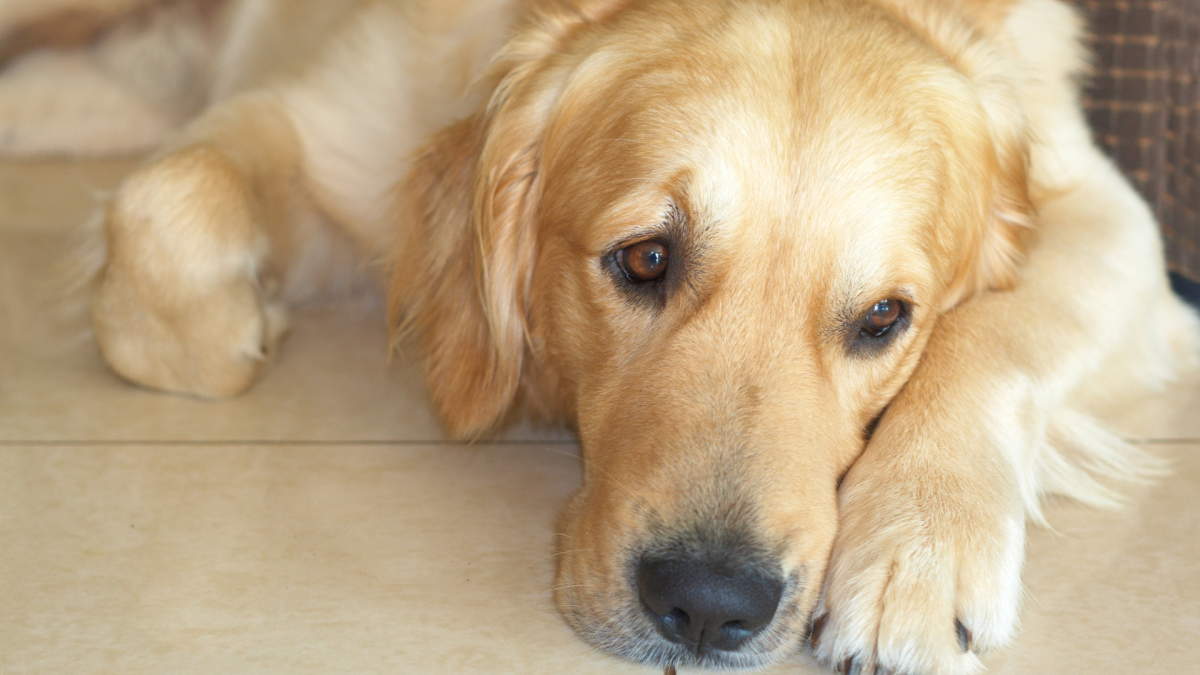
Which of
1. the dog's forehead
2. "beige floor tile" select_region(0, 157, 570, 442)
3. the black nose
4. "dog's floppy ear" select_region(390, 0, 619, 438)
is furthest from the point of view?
"beige floor tile" select_region(0, 157, 570, 442)

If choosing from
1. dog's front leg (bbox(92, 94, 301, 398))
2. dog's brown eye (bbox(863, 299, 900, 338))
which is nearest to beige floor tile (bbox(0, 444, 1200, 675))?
dog's front leg (bbox(92, 94, 301, 398))

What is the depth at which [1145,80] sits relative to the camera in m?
2.93

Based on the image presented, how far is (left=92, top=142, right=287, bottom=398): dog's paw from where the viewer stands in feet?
7.64

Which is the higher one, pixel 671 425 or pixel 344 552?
pixel 671 425

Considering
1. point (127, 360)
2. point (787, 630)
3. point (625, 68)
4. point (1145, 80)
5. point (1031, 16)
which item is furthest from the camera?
point (1145, 80)

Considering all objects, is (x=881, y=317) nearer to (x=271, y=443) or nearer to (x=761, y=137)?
(x=761, y=137)

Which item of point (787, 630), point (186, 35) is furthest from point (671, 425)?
point (186, 35)

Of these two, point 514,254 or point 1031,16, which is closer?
point 514,254

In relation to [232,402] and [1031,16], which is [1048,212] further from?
[232,402]

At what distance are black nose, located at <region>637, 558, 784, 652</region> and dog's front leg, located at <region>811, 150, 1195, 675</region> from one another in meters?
0.14

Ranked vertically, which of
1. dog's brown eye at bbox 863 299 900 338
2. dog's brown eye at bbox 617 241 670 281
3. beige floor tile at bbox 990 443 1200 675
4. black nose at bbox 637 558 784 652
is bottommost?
beige floor tile at bbox 990 443 1200 675

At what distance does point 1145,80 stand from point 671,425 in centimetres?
202

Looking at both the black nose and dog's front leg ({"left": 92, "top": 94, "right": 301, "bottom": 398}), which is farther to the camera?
dog's front leg ({"left": 92, "top": 94, "right": 301, "bottom": 398})

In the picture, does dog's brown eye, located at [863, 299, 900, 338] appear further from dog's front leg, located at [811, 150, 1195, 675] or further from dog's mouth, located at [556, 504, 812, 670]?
dog's mouth, located at [556, 504, 812, 670]
